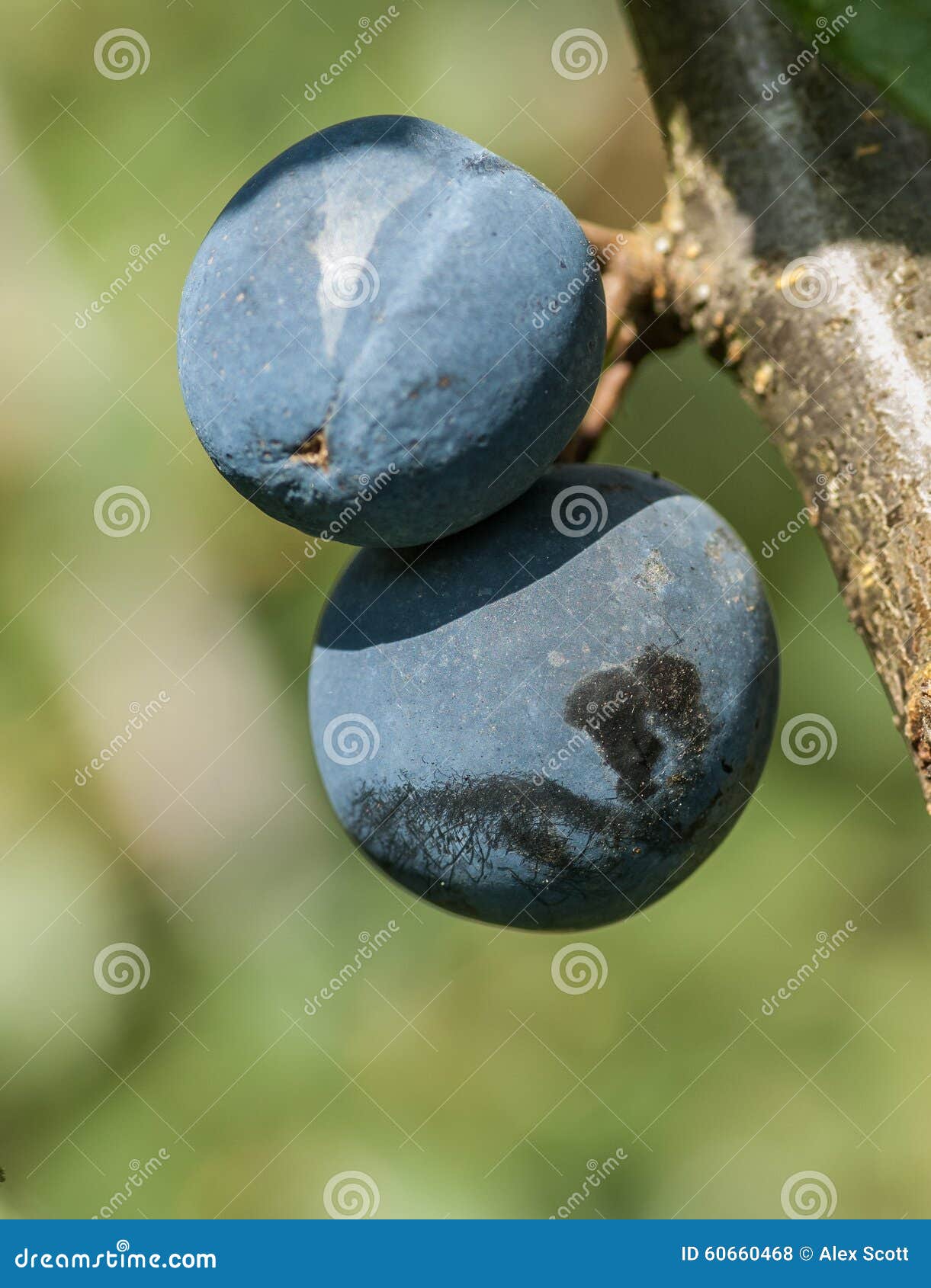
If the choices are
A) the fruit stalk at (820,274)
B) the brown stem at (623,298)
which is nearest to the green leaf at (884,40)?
the fruit stalk at (820,274)

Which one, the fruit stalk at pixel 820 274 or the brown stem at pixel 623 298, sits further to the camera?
the brown stem at pixel 623 298

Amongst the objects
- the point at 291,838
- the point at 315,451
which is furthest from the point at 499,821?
the point at 291,838

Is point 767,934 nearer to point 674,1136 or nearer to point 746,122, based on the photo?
point 674,1136

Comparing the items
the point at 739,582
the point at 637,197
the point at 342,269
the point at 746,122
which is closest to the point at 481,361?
the point at 342,269

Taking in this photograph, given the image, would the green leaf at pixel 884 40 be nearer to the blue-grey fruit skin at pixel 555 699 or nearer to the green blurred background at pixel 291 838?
the blue-grey fruit skin at pixel 555 699

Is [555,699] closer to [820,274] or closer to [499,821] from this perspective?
[499,821]
